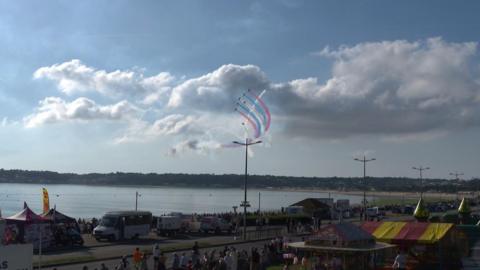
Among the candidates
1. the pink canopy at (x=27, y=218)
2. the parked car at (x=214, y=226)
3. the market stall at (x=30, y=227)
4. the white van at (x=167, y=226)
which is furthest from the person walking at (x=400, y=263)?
the parked car at (x=214, y=226)

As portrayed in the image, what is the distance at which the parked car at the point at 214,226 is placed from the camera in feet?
168

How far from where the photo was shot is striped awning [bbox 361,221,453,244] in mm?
25234

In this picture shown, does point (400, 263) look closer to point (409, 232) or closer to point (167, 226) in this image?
point (409, 232)

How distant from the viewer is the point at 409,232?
85.7 ft

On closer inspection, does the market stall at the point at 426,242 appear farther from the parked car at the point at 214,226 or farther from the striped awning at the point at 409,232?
the parked car at the point at 214,226

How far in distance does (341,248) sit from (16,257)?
1320cm

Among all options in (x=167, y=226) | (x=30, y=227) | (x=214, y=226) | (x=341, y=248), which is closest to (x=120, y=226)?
(x=167, y=226)

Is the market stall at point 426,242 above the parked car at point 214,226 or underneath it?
above

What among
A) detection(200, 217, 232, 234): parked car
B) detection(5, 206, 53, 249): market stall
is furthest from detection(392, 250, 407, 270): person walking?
detection(200, 217, 232, 234): parked car

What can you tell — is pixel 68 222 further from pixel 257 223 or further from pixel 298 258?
pixel 257 223

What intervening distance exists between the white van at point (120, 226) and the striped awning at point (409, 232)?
69.5 feet

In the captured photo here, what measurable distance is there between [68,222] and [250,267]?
17.0 m

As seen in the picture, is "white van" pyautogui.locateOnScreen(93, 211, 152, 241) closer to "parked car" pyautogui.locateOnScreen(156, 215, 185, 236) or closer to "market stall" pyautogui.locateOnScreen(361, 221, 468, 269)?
"parked car" pyautogui.locateOnScreen(156, 215, 185, 236)

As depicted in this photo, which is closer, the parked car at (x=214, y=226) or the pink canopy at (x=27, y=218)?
the pink canopy at (x=27, y=218)
